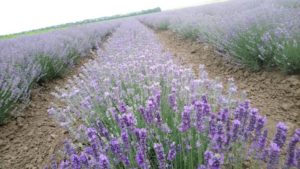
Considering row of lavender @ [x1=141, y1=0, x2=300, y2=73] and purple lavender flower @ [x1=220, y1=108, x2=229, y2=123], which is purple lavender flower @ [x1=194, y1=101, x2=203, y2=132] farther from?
row of lavender @ [x1=141, y1=0, x2=300, y2=73]

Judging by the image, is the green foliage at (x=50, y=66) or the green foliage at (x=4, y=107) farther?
the green foliage at (x=50, y=66)

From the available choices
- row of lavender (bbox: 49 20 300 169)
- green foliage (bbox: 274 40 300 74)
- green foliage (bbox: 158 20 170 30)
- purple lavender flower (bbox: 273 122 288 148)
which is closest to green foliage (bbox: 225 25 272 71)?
green foliage (bbox: 274 40 300 74)

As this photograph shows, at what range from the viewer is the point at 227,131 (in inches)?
52.0

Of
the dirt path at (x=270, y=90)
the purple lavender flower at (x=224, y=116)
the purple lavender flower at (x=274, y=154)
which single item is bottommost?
the dirt path at (x=270, y=90)

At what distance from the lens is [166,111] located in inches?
74.0

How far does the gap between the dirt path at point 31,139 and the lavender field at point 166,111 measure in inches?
1.1

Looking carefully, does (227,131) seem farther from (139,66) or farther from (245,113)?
(139,66)

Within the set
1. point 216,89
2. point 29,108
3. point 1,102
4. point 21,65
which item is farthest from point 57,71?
point 216,89

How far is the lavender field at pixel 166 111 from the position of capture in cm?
122

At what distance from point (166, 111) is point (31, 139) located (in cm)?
149

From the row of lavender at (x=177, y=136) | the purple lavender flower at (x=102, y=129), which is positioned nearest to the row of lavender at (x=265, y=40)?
the row of lavender at (x=177, y=136)

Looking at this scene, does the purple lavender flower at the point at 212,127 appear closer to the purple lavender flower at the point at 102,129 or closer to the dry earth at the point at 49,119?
the purple lavender flower at the point at 102,129

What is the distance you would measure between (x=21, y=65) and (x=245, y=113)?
3580 mm

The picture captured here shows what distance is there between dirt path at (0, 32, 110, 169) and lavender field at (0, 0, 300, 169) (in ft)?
0.09
